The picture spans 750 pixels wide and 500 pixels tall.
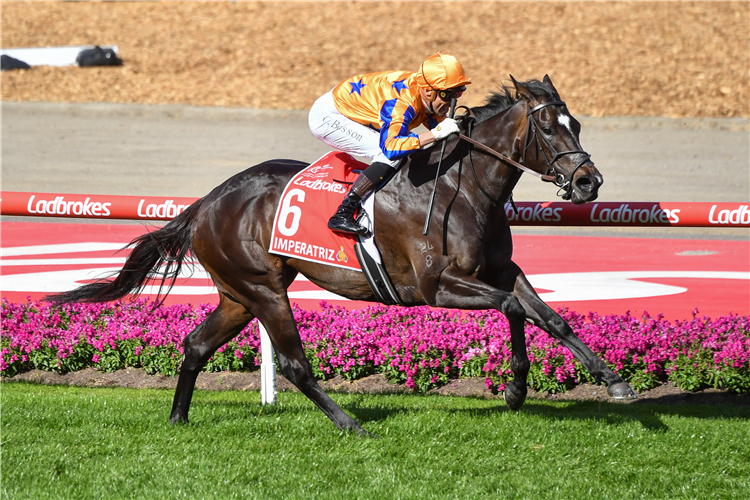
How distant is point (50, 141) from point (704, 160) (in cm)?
1256

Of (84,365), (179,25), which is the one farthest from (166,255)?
(179,25)

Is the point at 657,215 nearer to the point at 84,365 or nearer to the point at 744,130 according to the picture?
the point at 84,365

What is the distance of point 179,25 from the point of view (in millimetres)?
25906

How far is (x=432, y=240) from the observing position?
16.9ft

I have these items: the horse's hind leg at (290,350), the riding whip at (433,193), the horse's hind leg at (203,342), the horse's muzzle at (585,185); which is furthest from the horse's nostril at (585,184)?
the horse's hind leg at (203,342)

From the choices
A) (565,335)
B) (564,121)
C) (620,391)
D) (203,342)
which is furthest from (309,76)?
(620,391)

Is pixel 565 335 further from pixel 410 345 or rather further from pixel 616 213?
pixel 410 345

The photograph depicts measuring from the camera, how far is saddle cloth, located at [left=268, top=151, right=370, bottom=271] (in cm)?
533

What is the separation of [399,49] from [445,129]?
1836 centimetres

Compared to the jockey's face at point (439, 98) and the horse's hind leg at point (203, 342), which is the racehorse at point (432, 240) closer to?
the horse's hind leg at point (203, 342)

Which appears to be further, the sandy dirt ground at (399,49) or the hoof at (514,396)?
the sandy dirt ground at (399,49)

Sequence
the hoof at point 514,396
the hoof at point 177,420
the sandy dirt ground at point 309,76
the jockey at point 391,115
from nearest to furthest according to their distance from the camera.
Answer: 1. the hoof at point 514,396
2. the jockey at point 391,115
3. the hoof at point 177,420
4. the sandy dirt ground at point 309,76

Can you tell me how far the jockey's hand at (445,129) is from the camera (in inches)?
200

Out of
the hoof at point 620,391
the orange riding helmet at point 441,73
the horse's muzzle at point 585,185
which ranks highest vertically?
the orange riding helmet at point 441,73
